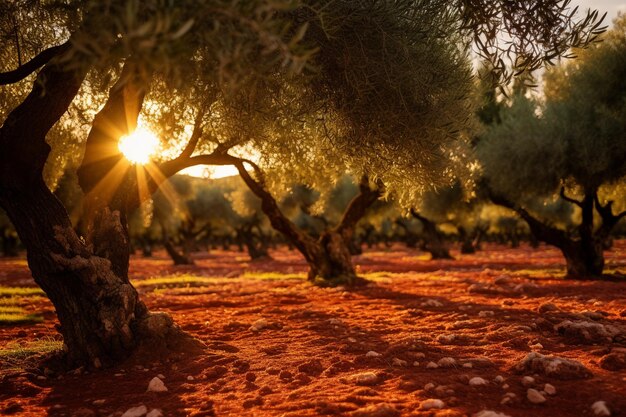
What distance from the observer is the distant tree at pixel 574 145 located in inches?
606

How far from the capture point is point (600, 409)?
4.24m

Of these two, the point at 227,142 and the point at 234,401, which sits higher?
the point at 227,142

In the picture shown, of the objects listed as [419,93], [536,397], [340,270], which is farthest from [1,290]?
[536,397]

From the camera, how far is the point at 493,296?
13.4 meters

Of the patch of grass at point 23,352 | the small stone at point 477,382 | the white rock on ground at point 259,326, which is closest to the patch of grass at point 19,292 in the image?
the patch of grass at point 23,352

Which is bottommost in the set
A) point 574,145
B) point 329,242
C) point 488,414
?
point 488,414

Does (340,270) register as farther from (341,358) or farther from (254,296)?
(341,358)

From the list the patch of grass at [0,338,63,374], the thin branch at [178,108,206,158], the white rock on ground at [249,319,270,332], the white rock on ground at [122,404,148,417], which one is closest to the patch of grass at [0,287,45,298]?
the patch of grass at [0,338,63,374]

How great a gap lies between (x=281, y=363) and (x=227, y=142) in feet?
15.9

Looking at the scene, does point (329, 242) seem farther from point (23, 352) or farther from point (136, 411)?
point (136, 411)

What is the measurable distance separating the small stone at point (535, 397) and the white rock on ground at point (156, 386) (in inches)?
153

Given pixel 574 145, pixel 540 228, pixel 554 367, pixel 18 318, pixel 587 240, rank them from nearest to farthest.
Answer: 1. pixel 554 367
2. pixel 18 318
3. pixel 574 145
4. pixel 587 240
5. pixel 540 228

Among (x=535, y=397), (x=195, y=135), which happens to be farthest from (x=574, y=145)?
(x=535, y=397)

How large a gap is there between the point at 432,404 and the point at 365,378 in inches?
41.9
